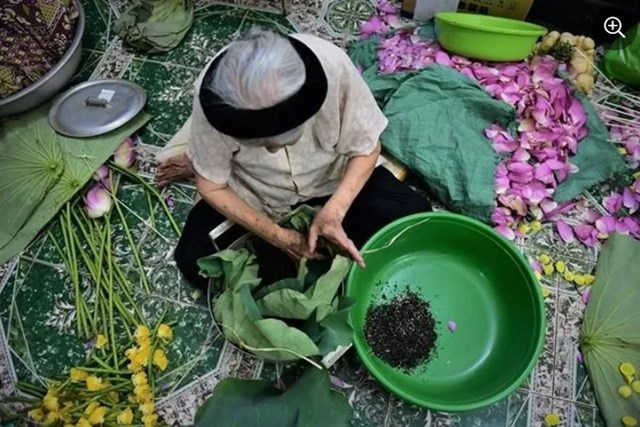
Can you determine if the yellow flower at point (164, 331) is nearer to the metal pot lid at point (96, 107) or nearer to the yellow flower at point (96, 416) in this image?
the yellow flower at point (96, 416)

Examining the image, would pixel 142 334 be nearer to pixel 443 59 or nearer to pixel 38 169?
pixel 38 169

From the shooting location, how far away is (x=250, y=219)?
117 centimetres

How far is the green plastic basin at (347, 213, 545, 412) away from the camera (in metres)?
1.18

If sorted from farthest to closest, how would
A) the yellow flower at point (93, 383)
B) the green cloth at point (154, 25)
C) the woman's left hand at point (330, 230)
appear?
the green cloth at point (154, 25)
the yellow flower at point (93, 383)
the woman's left hand at point (330, 230)

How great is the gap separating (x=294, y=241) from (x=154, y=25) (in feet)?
3.77

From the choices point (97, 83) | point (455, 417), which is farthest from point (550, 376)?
point (97, 83)

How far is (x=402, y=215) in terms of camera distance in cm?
133

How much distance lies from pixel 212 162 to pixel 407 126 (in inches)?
25.8

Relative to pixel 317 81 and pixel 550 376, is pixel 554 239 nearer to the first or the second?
pixel 550 376

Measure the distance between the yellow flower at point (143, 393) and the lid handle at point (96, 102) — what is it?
0.94m

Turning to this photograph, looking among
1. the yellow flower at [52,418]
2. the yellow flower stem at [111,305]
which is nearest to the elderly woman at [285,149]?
the yellow flower stem at [111,305]

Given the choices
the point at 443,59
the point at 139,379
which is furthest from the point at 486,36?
the point at 139,379

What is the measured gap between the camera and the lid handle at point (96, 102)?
1.71 metres

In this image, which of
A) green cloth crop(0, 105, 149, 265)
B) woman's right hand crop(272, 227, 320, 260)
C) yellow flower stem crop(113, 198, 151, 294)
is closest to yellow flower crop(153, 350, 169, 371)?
yellow flower stem crop(113, 198, 151, 294)
